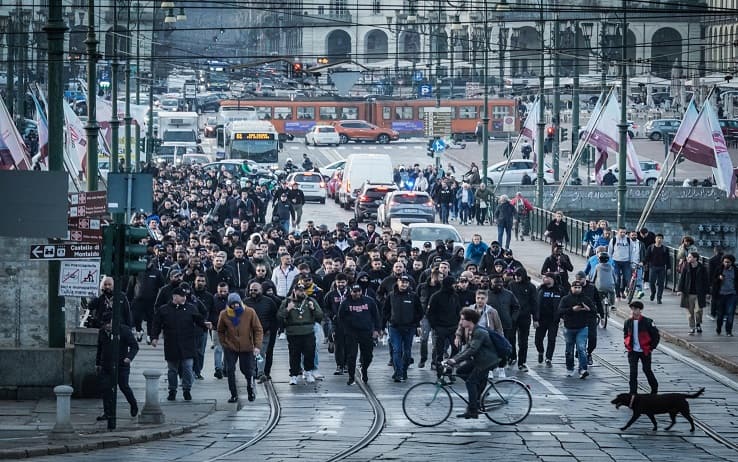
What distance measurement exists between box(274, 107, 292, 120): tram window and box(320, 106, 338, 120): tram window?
6.72 ft

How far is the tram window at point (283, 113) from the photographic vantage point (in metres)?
106

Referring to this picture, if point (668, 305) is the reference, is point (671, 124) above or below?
above

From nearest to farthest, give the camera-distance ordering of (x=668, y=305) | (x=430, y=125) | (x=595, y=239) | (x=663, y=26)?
(x=668, y=305) < (x=595, y=239) < (x=430, y=125) < (x=663, y=26)

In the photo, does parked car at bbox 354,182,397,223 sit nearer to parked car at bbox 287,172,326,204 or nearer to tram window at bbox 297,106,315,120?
parked car at bbox 287,172,326,204

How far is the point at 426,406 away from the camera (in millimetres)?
19562

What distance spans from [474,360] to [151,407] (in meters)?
3.60

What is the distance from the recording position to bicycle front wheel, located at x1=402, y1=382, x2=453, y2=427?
1950 cm

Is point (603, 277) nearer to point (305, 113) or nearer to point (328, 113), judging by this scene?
point (328, 113)

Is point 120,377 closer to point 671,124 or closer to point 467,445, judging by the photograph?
point 467,445

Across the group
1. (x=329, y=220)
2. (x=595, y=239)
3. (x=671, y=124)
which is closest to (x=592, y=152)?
(x=671, y=124)

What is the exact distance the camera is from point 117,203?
20.5m

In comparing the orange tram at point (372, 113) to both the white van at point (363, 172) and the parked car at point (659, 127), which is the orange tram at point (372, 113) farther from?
the white van at point (363, 172)

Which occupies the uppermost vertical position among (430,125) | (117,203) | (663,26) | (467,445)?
(663,26)

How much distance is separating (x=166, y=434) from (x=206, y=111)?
360 ft
